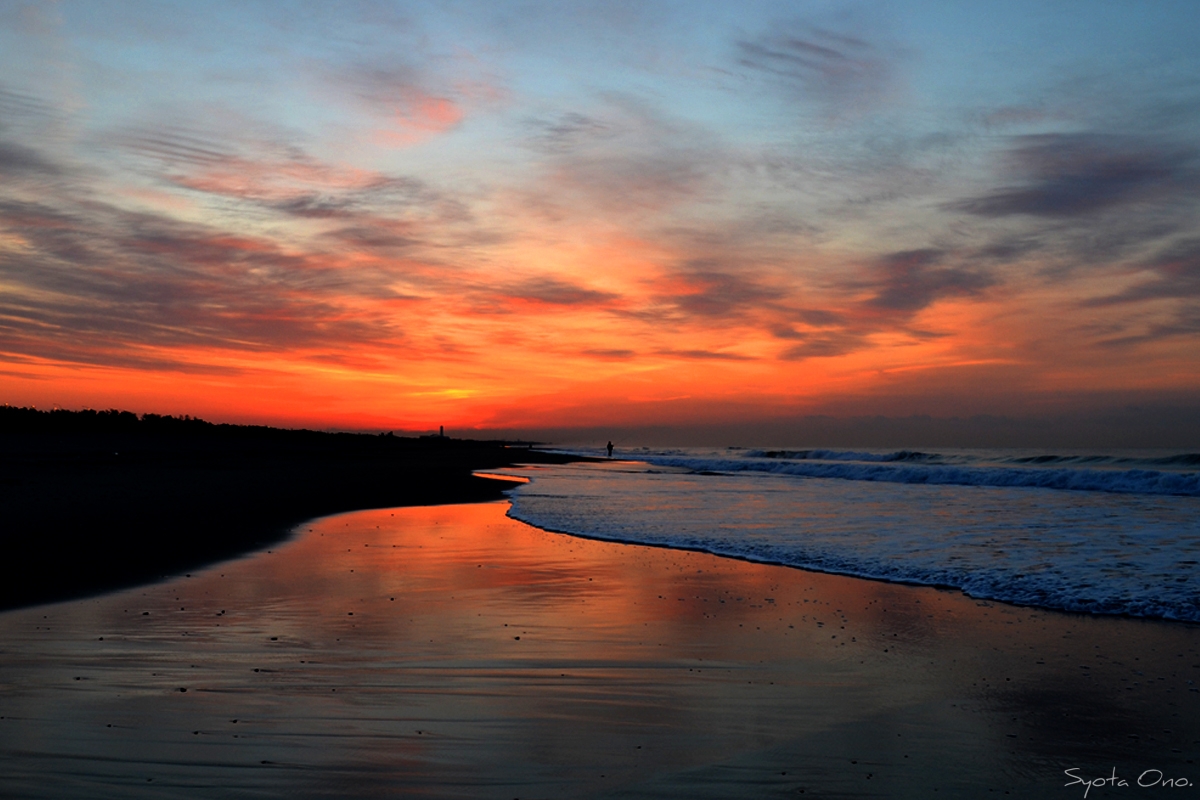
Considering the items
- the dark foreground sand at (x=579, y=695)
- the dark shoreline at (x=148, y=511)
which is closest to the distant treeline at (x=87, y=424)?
the dark shoreline at (x=148, y=511)

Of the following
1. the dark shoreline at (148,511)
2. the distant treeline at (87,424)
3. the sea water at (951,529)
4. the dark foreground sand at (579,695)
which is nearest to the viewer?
the dark foreground sand at (579,695)

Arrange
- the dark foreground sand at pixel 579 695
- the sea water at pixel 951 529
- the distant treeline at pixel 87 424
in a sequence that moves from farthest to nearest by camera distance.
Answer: the distant treeline at pixel 87 424 → the sea water at pixel 951 529 → the dark foreground sand at pixel 579 695

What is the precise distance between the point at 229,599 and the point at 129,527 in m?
7.69

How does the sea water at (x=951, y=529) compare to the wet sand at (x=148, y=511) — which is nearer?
the wet sand at (x=148, y=511)

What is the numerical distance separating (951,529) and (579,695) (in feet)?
48.7

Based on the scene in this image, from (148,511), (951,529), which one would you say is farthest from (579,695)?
(148,511)

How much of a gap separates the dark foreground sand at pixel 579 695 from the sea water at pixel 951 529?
1575 mm

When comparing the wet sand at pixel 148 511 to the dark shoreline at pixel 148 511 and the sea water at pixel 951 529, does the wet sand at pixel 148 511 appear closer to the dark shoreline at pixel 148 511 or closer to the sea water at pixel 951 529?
the dark shoreline at pixel 148 511

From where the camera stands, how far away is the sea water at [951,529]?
11.7 m

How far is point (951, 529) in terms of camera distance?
18.6m

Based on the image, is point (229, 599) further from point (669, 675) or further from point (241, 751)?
point (669, 675)

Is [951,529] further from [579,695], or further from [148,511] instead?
[148,511]

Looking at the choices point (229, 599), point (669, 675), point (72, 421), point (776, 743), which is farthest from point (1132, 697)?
point (72, 421)

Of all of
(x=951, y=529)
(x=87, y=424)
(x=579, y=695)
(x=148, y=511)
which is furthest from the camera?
(x=87, y=424)
